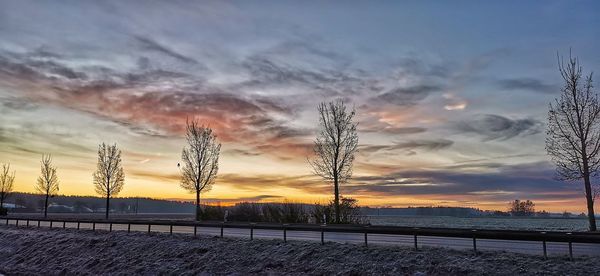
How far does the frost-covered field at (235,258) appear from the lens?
16750mm

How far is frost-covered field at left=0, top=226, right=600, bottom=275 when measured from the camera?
16750mm

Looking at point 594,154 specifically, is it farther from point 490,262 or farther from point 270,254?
point 270,254


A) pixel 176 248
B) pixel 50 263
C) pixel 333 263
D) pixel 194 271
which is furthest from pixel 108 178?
pixel 333 263

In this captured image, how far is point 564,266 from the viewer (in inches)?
619

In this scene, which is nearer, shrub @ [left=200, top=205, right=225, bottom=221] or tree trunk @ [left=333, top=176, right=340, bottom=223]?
tree trunk @ [left=333, top=176, right=340, bottom=223]

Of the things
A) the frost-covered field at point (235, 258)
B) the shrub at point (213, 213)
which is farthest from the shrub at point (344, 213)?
the frost-covered field at point (235, 258)

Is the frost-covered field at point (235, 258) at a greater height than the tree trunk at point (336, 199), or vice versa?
the tree trunk at point (336, 199)

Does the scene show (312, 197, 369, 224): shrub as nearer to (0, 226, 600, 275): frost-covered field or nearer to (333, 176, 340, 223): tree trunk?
(333, 176, 340, 223): tree trunk

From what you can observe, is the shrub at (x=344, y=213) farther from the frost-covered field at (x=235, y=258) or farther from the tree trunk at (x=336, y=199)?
the frost-covered field at (x=235, y=258)

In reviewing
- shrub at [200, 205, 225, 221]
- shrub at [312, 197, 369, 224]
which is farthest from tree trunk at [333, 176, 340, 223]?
shrub at [200, 205, 225, 221]

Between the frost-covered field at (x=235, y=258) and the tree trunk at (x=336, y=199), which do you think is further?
the tree trunk at (x=336, y=199)

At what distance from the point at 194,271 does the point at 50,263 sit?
11480 millimetres

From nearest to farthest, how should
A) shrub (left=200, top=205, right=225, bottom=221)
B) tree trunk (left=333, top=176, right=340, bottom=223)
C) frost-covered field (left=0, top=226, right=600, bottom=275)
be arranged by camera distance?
frost-covered field (left=0, top=226, right=600, bottom=275), tree trunk (left=333, top=176, right=340, bottom=223), shrub (left=200, top=205, right=225, bottom=221)

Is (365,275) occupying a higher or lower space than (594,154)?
lower
